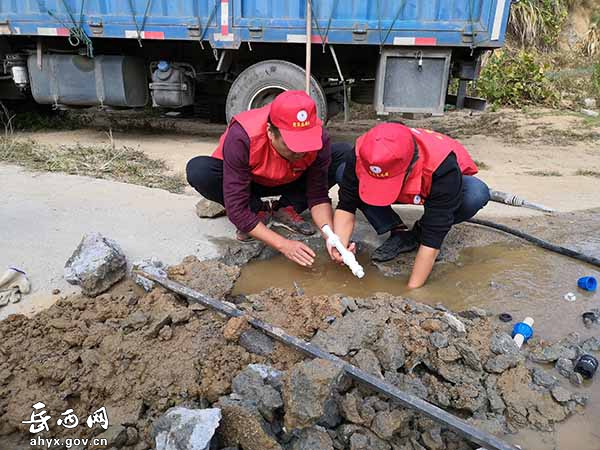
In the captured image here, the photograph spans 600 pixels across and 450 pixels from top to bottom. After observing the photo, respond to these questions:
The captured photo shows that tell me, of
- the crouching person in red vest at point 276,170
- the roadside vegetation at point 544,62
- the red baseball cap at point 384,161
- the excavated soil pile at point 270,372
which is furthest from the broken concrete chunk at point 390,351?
the roadside vegetation at point 544,62

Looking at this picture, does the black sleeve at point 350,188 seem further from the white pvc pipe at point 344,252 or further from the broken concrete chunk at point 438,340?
the broken concrete chunk at point 438,340

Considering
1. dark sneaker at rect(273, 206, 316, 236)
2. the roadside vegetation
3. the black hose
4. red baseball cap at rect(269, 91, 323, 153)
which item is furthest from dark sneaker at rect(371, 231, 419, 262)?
the roadside vegetation

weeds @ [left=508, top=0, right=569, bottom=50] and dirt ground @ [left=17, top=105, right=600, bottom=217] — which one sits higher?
weeds @ [left=508, top=0, right=569, bottom=50]

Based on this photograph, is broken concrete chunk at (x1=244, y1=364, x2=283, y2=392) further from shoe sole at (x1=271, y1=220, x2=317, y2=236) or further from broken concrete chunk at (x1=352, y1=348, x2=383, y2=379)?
shoe sole at (x1=271, y1=220, x2=317, y2=236)

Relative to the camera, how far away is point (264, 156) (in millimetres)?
2834

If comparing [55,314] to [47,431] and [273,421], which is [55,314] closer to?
[47,431]

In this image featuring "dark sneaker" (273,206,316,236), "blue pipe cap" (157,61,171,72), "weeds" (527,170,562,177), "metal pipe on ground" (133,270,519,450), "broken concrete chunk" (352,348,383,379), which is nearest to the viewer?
"metal pipe on ground" (133,270,519,450)

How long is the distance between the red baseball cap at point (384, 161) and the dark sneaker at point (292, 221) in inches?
39.6

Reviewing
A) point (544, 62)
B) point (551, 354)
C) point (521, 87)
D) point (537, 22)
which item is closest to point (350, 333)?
point (551, 354)

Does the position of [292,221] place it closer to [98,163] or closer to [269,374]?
[269,374]

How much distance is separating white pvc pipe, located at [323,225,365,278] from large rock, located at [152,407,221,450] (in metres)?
1.17

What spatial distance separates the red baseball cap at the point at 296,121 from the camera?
2512mm

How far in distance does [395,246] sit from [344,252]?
55 centimetres

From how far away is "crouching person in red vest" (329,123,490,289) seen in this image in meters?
2.26
